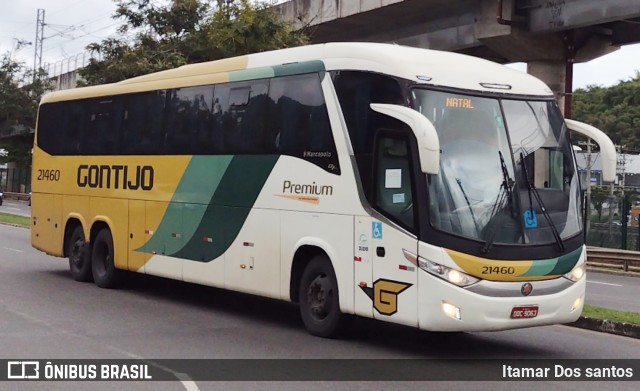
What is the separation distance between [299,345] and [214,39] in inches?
664

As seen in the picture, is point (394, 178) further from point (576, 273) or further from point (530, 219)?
point (576, 273)

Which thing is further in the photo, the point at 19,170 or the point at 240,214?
the point at 19,170

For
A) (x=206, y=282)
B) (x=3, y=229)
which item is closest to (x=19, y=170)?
(x=3, y=229)

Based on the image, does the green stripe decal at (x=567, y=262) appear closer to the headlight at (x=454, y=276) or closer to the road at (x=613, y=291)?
the headlight at (x=454, y=276)

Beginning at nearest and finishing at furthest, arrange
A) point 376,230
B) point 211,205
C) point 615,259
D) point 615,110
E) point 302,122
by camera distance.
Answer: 1. point 376,230
2. point 302,122
3. point 211,205
4. point 615,259
5. point 615,110

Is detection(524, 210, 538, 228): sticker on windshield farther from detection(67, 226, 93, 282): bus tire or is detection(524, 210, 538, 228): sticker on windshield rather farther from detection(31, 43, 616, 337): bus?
detection(67, 226, 93, 282): bus tire

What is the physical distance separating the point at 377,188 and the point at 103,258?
7210mm

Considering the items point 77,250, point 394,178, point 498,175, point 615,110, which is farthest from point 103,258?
point 615,110

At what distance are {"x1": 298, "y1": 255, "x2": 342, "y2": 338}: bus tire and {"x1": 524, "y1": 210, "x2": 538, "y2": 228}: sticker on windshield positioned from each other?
2.33 metres

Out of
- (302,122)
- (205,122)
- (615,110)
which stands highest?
(615,110)

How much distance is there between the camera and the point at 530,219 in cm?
936

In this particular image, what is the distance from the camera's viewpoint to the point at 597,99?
82.3 meters

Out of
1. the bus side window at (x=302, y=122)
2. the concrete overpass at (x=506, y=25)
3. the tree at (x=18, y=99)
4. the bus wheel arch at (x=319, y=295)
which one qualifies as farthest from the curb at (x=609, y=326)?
the tree at (x=18, y=99)

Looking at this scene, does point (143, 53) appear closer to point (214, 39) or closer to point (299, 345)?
point (214, 39)
